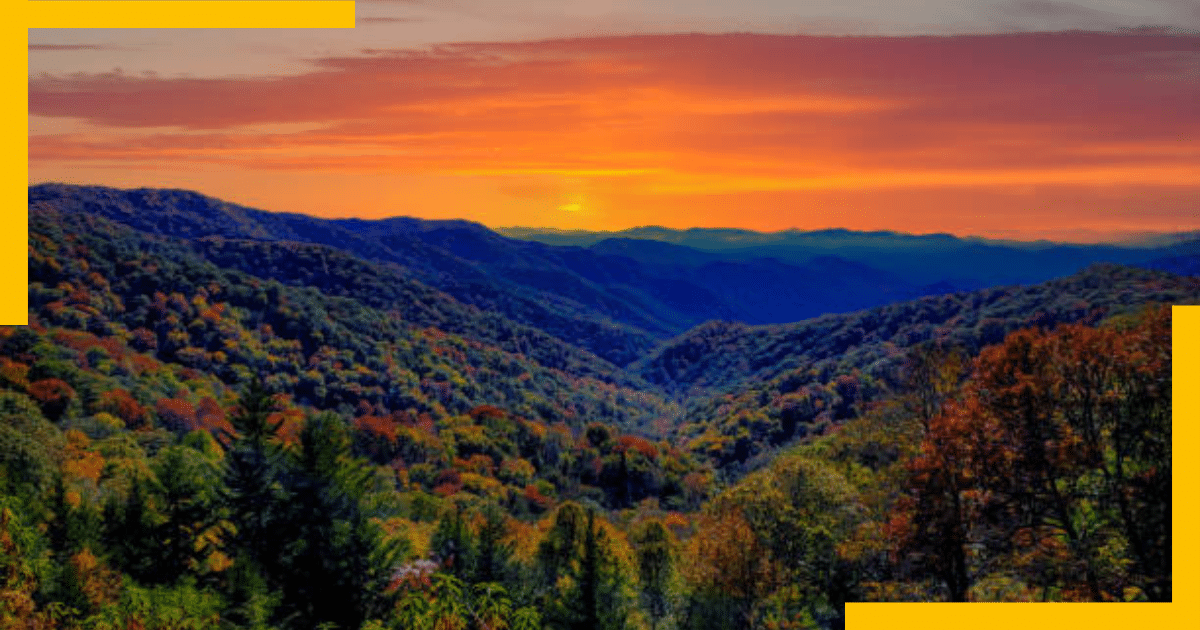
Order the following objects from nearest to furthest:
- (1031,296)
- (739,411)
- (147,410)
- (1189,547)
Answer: (1189,547)
(147,410)
(739,411)
(1031,296)

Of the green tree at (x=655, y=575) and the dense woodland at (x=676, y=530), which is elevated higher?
the dense woodland at (x=676, y=530)

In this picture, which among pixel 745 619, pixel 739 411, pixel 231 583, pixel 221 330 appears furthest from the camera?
pixel 739 411

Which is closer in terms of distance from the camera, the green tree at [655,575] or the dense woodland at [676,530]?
the dense woodland at [676,530]

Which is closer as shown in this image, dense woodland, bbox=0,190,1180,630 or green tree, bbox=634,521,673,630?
dense woodland, bbox=0,190,1180,630

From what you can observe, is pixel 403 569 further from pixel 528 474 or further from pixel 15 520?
pixel 528 474

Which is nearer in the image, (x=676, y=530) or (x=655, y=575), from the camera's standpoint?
(x=655, y=575)

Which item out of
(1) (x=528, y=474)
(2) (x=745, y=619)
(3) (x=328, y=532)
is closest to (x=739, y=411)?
(1) (x=528, y=474)

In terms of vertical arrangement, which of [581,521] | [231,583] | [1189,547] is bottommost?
[581,521]

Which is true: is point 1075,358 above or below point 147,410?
above

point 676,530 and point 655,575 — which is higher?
point 655,575

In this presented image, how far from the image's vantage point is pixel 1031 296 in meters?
143

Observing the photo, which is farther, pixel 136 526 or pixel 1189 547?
pixel 136 526

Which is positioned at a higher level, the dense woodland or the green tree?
the dense woodland

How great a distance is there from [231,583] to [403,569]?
491 centimetres
